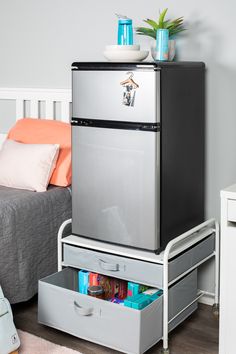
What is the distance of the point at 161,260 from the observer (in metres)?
2.51

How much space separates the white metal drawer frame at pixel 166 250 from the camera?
2.51m

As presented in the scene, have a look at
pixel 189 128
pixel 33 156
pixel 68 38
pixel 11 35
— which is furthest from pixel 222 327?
pixel 11 35

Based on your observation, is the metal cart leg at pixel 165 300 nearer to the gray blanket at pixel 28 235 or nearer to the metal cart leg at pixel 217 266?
the metal cart leg at pixel 217 266

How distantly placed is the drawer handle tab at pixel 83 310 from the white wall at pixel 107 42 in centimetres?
76

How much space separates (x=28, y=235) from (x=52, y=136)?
2.10ft

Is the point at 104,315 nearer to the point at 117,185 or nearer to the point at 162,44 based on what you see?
the point at 117,185

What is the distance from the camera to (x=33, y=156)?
3.09 metres

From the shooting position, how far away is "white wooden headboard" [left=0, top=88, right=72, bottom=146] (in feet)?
11.3

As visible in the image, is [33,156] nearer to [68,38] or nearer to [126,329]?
[68,38]

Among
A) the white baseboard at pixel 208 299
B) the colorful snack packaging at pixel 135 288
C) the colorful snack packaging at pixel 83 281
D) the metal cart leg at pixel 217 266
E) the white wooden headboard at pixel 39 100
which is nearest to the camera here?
the colorful snack packaging at pixel 135 288

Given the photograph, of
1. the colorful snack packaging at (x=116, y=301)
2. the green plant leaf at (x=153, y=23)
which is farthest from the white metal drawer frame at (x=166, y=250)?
the green plant leaf at (x=153, y=23)

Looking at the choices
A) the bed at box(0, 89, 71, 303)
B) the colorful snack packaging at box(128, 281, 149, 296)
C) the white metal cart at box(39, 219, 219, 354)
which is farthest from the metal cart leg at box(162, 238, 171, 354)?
the bed at box(0, 89, 71, 303)

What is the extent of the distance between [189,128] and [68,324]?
101cm

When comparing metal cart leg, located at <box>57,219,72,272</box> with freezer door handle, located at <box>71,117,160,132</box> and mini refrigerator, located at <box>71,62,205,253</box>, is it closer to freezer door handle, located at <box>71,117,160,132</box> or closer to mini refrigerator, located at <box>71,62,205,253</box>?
mini refrigerator, located at <box>71,62,205,253</box>
